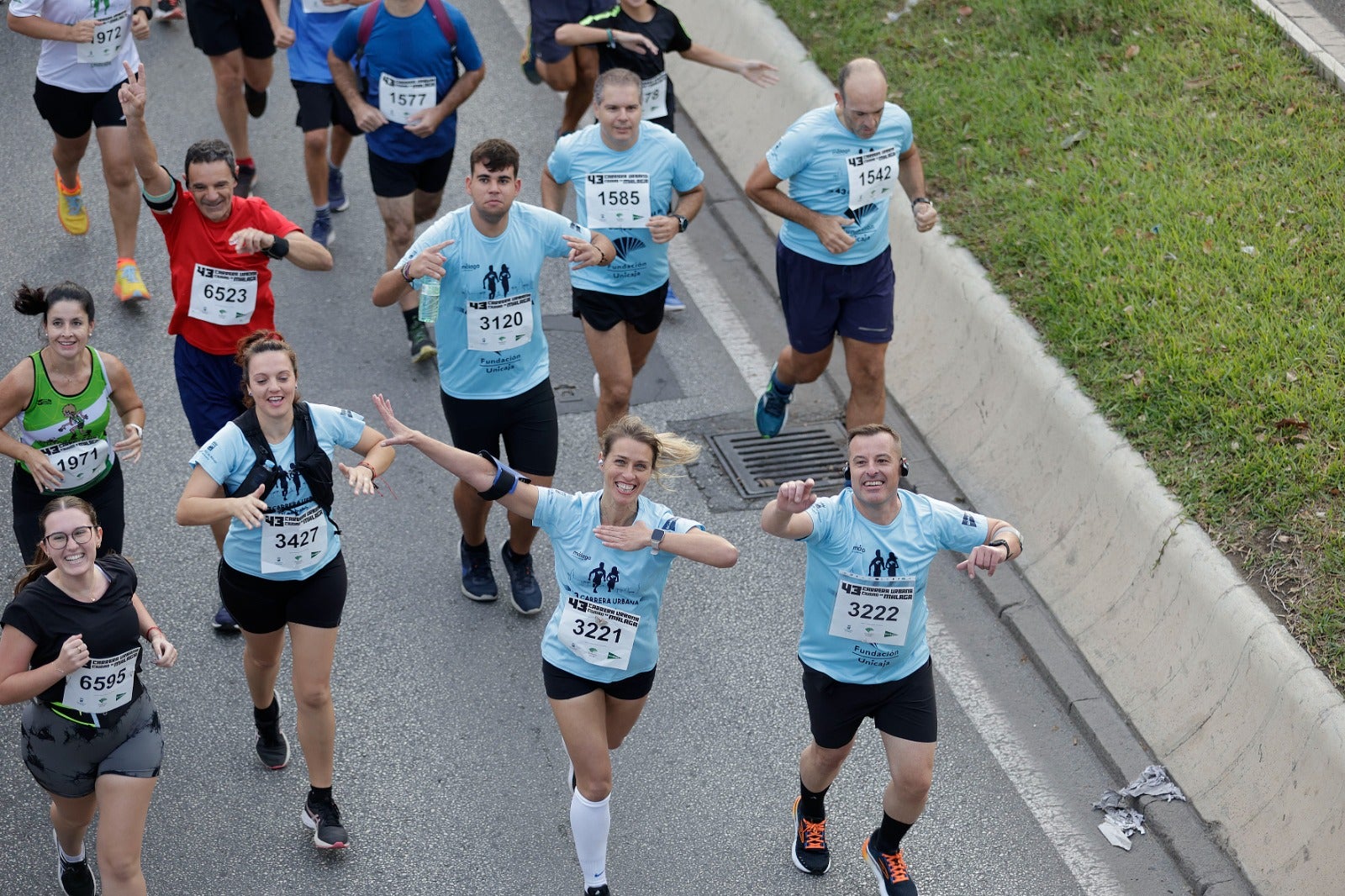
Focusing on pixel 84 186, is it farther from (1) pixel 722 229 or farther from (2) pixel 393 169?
(1) pixel 722 229

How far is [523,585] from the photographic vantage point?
7273 millimetres

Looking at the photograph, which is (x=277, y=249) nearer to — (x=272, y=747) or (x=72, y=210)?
(x=272, y=747)

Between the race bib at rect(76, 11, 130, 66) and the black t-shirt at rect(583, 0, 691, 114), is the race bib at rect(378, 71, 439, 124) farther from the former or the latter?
the race bib at rect(76, 11, 130, 66)

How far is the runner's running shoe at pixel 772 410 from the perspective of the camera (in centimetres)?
830

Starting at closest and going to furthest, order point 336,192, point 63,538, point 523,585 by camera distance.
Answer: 1. point 63,538
2. point 523,585
3. point 336,192

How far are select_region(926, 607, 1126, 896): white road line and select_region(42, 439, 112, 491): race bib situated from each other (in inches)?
148

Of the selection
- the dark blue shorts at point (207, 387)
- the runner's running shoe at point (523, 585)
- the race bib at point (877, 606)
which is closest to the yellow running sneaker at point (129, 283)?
the dark blue shorts at point (207, 387)

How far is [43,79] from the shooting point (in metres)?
8.96

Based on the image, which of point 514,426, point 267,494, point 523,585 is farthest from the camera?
point 523,585

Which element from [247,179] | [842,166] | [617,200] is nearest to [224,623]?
[617,200]

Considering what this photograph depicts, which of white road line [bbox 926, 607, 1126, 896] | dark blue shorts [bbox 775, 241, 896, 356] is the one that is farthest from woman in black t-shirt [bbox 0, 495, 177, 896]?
dark blue shorts [bbox 775, 241, 896, 356]

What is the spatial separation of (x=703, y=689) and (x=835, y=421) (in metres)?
2.32

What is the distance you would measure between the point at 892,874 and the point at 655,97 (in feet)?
16.7

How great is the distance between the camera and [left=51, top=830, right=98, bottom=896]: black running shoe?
5.62m
